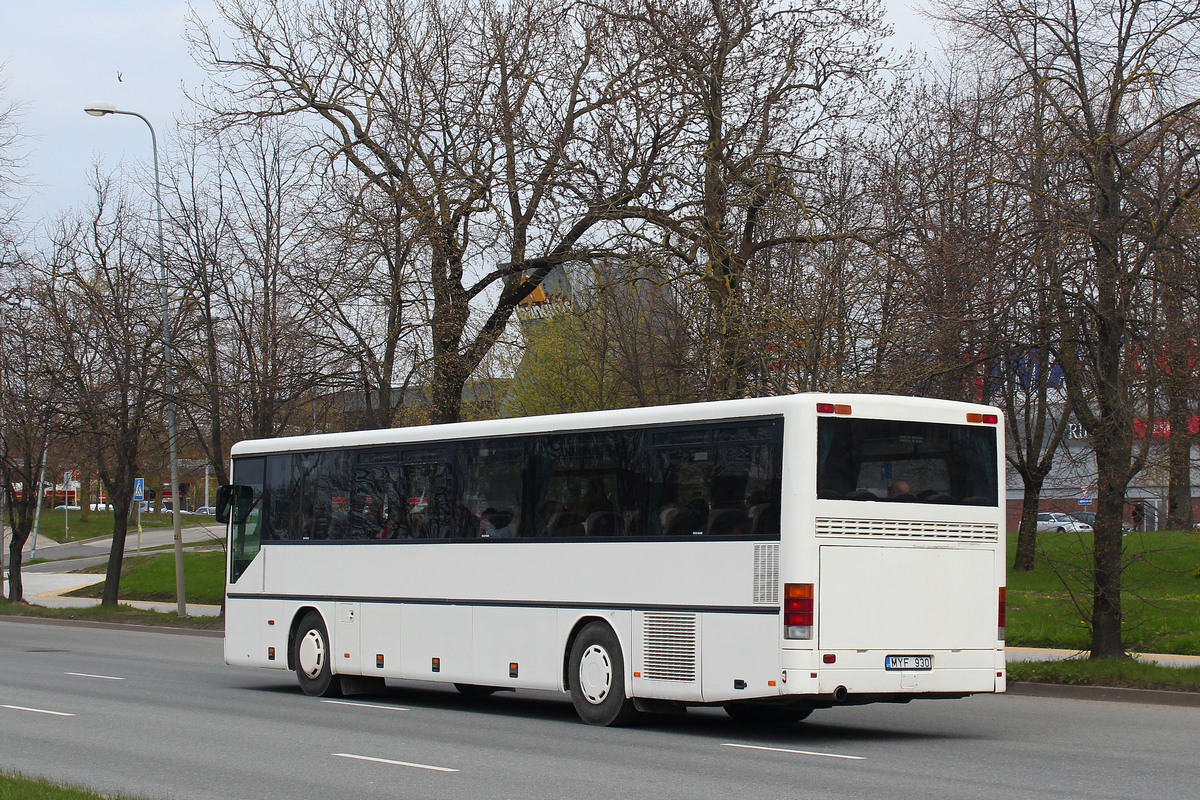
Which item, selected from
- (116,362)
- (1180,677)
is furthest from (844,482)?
(116,362)

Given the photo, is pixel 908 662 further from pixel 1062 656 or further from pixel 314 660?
pixel 1062 656

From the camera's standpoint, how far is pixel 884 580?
40.5ft

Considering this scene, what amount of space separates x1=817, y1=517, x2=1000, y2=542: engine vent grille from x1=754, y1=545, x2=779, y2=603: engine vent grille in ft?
1.48

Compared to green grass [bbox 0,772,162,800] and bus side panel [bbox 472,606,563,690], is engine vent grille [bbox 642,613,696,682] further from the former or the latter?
green grass [bbox 0,772,162,800]

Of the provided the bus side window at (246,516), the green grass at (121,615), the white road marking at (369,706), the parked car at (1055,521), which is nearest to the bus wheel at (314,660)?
the white road marking at (369,706)

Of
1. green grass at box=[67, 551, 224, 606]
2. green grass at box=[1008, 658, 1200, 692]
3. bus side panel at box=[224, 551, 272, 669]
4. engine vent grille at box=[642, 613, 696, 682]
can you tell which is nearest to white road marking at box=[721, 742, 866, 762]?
engine vent grille at box=[642, 613, 696, 682]

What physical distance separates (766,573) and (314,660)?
24.3 ft

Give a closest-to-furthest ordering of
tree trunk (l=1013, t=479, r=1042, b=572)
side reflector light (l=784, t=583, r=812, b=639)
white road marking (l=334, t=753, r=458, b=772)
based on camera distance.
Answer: white road marking (l=334, t=753, r=458, b=772), side reflector light (l=784, t=583, r=812, b=639), tree trunk (l=1013, t=479, r=1042, b=572)

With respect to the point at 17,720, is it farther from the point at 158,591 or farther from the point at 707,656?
the point at 158,591

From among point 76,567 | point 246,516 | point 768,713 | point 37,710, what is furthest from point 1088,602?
point 76,567

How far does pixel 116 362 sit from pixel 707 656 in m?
24.3

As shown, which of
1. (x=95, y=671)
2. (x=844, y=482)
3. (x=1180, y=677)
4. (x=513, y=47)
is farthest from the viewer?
(x=513, y=47)

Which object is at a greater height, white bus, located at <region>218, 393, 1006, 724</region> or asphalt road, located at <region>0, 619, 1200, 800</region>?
white bus, located at <region>218, 393, 1006, 724</region>

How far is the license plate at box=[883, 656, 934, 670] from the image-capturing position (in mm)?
12273
